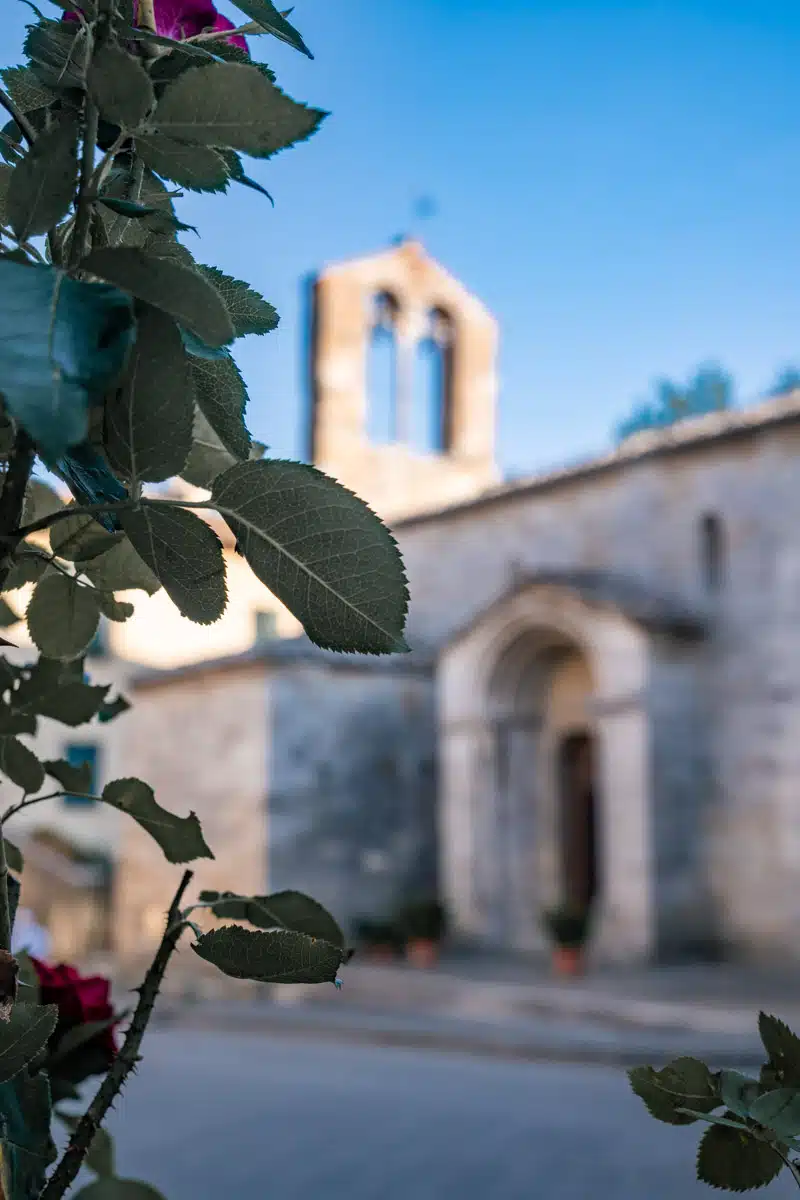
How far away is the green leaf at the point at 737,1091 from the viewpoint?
909 mm

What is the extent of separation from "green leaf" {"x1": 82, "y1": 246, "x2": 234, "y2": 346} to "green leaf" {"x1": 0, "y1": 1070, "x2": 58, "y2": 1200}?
488 mm

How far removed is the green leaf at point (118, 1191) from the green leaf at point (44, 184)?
2.56 feet

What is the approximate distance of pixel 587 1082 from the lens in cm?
883

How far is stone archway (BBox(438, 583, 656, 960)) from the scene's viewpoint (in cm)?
1527

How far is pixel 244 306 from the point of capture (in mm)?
875

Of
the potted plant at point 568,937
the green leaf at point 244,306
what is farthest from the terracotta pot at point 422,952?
the green leaf at point 244,306

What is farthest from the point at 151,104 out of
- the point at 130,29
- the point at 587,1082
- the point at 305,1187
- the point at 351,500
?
the point at 587,1082

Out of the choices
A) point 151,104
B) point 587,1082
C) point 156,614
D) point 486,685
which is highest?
point 156,614

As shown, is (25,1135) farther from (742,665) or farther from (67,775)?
(742,665)

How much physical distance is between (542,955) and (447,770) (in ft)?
9.13

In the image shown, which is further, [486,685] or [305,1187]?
[486,685]

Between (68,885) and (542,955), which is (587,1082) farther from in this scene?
(68,885)

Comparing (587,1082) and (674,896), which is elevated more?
(674,896)

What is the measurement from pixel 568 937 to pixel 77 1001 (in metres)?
12.8
